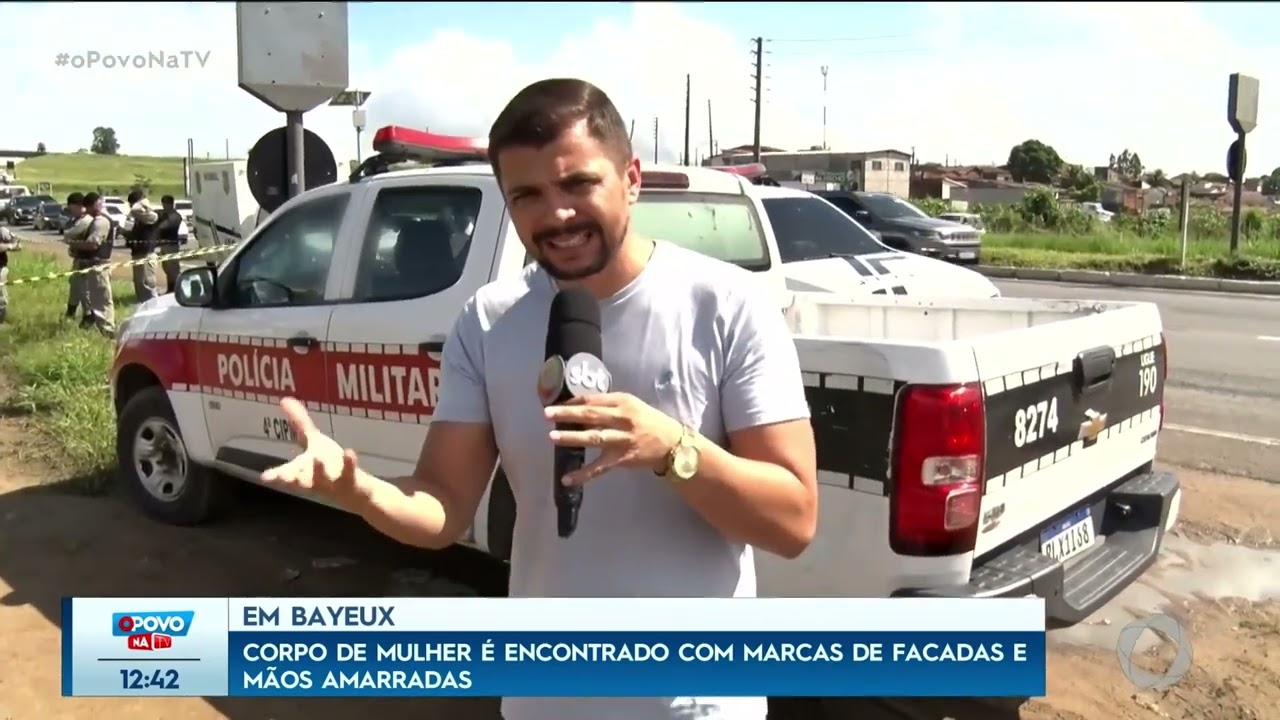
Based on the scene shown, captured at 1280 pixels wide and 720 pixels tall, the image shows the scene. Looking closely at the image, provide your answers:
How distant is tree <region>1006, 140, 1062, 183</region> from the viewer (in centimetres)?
8494

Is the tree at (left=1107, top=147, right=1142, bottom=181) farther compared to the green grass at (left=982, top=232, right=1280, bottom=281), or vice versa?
the tree at (left=1107, top=147, right=1142, bottom=181)

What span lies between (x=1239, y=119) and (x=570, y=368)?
19.4 meters

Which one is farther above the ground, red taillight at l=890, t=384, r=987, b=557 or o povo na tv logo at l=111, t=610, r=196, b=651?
red taillight at l=890, t=384, r=987, b=557

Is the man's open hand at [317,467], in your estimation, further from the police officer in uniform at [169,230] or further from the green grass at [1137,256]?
the green grass at [1137,256]

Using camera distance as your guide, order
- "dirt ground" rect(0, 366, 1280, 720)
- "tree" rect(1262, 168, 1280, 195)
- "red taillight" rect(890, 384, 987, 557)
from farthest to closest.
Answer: "tree" rect(1262, 168, 1280, 195) < "dirt ground" rect(0, 366, 1280, 720) < "red taillight" rect(890, 384, 987, 557)

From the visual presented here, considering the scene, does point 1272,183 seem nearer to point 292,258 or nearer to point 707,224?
point 707,224

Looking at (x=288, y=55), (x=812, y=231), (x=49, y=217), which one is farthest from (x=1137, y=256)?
(x=49, y=217)

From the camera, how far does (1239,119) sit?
1767 cm

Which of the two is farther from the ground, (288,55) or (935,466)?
(288,55)

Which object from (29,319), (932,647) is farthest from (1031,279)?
(932,647)

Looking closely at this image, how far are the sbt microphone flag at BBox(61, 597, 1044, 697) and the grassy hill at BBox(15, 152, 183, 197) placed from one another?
94.3 ft

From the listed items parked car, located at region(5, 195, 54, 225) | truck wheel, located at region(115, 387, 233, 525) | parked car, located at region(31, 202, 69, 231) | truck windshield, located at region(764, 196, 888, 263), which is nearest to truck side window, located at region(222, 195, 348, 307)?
truck wheel, located at region(115, 387, 233, 525)

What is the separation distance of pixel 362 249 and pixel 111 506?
2503mm

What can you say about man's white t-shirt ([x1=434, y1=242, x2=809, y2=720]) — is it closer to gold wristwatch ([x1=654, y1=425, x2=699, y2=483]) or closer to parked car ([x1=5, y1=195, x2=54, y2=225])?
gold wristwatch ([x1=654, y1=425, x2=699, y2=483])
